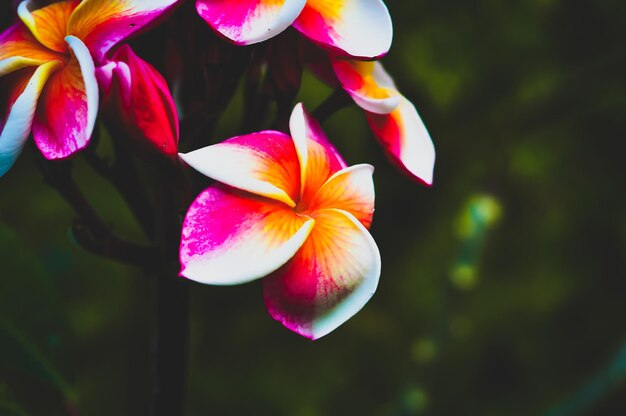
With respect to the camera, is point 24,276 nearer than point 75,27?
No

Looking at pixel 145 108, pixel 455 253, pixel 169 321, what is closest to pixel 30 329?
pixel 169 321

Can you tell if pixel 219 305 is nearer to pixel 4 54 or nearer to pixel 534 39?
A: pixel 534 39

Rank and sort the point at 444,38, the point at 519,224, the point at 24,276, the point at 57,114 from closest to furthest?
1. the point at 57,114
2. the point at 24,276
3. the point at 444,38
4. the point at 519,224

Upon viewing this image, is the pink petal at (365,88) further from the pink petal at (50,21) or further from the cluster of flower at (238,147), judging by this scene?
the pink petal at (50,21)

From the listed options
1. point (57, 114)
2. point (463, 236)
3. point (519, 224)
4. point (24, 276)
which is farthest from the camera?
point (519, 224)

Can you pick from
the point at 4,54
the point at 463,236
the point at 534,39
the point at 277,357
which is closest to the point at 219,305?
the point at 277,357

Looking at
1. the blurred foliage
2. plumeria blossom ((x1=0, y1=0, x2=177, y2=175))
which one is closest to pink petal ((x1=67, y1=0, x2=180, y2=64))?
plumeria blossom ((x1=0, y1=0, x2=177, y2=175))

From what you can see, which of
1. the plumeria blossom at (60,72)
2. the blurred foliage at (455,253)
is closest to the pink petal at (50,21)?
the plumeria blossom at (60,72)
